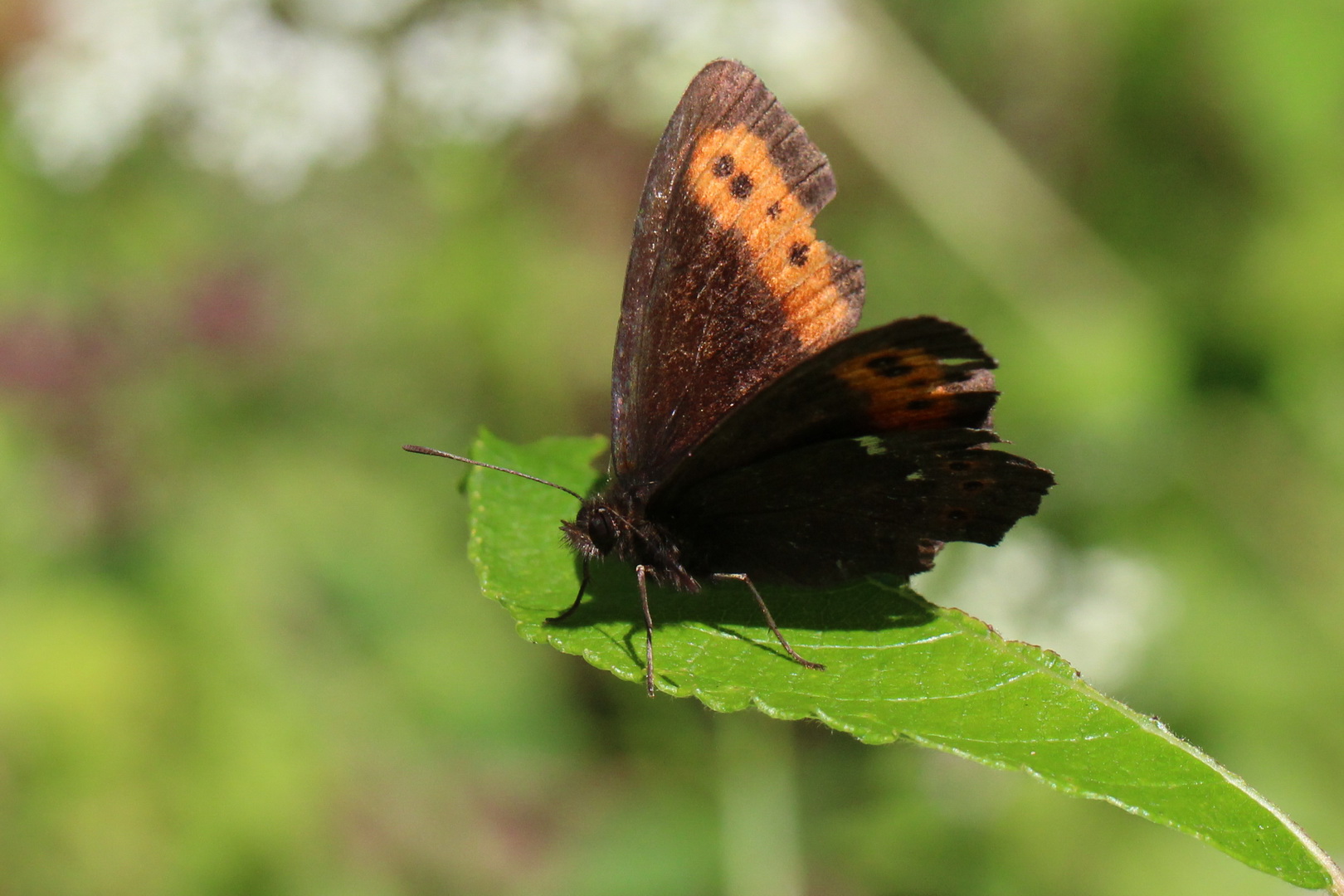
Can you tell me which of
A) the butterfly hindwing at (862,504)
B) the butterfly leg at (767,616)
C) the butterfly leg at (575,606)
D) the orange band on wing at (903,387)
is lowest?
the butterfly leg at (575,606)

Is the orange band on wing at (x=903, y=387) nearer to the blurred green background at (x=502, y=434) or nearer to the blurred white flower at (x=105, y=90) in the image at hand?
the blurred green background at (x=502, y=434)

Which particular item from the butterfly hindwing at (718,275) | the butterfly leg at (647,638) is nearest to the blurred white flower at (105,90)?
the butterfly hindwing at (718,275)

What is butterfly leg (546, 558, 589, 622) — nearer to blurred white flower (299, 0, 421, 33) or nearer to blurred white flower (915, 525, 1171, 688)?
blurred white flower (915, 525, 1171, 688)

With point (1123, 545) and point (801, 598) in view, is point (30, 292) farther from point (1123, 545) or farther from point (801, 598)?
point (1123, 545)

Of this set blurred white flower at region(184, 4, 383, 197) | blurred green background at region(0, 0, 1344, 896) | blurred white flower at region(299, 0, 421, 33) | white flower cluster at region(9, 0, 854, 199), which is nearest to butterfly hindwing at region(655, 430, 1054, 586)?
blurred green background at region(0, 0, 1344, 896)

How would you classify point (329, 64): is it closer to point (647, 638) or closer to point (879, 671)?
point (647, 638)

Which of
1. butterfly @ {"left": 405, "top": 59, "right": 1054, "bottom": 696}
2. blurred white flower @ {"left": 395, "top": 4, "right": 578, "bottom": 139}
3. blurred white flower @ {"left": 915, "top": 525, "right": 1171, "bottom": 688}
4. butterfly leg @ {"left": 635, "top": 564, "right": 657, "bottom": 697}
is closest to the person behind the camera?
butterfly leg @ {"left": 635, "top": 564, "right": 657, "bottom": 697}

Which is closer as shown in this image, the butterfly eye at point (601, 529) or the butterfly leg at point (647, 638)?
the butterfly leg at point (647, 638)
